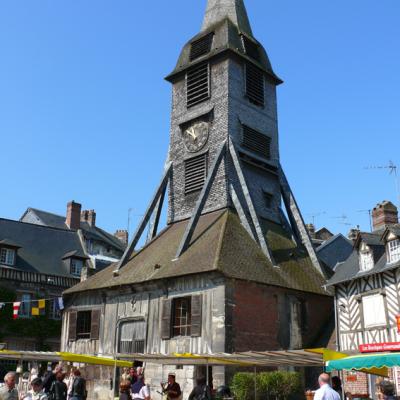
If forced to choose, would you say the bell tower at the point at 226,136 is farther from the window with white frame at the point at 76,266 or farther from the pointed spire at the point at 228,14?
the window with white frame at the point at 76,266

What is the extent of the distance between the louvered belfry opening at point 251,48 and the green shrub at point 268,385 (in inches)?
603

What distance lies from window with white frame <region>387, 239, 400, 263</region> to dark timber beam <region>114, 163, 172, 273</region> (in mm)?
10510

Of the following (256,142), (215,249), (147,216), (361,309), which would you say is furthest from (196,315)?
(256,142)

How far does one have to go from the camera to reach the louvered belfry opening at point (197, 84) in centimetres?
2444

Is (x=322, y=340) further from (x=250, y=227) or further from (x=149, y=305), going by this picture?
(x=149, y=305)

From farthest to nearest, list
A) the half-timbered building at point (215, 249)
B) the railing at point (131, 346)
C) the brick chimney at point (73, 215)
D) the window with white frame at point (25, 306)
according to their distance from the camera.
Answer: the brick chimney at point (73, 215)
the window with white frame at point (25, 306)
the railing at point (131, 346)
the half-timbered building at point (215, 249)

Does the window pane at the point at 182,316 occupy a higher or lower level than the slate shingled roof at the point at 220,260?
lower

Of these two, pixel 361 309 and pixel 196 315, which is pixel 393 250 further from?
pixel 196 315

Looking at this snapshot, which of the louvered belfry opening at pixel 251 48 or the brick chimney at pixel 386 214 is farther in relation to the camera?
the louvered belfry opening at pixel 251 48

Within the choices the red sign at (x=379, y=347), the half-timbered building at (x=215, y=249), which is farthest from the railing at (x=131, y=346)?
the red sign at (x=379, y=347)

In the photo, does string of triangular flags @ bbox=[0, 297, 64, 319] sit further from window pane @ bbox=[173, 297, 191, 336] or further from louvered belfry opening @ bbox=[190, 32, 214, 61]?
louvered belfry opening @ bbox=[190, 32, 214, 61]

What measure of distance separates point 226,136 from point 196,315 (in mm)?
8699

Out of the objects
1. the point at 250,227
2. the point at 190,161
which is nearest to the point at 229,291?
the point at 250,227

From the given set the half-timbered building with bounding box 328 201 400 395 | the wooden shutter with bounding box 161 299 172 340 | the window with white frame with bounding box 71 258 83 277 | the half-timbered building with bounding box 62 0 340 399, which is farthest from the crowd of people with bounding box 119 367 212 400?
the window with white frame with bounding box 71 258 83 277
